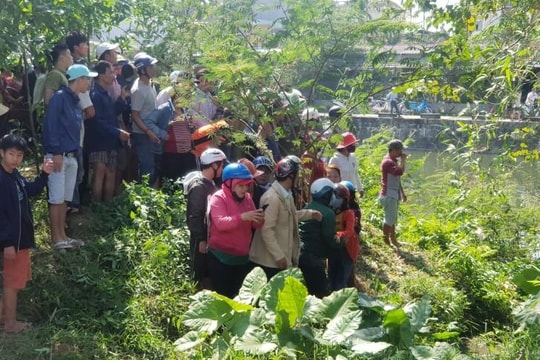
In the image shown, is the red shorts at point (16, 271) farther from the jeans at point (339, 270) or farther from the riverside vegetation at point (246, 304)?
the jeans at point (339, 270)

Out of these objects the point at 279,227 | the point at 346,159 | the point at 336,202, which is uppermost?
the point at 346,159

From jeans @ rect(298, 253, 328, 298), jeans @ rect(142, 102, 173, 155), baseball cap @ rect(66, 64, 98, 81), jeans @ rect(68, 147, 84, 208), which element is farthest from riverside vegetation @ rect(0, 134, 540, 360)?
baseball cap @ rect(66, 64, 98, 81)

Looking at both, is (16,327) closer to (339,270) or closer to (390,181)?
(339,270)

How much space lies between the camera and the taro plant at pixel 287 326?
4.82m

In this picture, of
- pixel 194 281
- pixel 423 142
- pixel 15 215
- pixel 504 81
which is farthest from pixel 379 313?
pixel 423 142

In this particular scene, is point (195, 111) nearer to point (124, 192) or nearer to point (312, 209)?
point (124, 192)

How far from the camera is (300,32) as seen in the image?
6.45m

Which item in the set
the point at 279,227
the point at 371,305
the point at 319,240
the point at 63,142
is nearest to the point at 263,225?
the point at 279,227

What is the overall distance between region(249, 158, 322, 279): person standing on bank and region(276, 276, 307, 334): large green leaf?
875 mm

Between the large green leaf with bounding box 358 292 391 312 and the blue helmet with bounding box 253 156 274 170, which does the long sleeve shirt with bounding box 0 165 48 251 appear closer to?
the blue helmet with bounding box 253 156 274 170

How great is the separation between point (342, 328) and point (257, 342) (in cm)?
59

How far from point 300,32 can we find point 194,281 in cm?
245

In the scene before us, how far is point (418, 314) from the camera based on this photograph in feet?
18.0

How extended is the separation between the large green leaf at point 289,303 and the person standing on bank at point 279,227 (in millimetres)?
875
